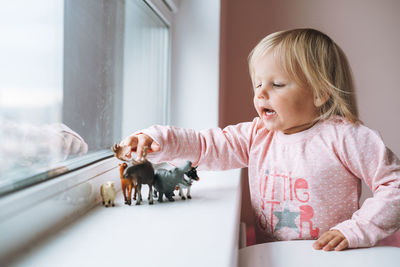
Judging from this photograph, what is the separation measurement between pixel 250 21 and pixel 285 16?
16 centimetres

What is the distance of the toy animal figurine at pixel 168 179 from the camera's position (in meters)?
0.74

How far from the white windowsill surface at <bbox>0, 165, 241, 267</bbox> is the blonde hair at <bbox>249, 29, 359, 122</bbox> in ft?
1.10

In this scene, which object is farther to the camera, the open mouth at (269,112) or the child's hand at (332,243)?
the open mouth at (269,112)

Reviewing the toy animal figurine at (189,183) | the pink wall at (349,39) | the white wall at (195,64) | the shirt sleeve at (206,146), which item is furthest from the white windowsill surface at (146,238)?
the pink wall at (349,39)

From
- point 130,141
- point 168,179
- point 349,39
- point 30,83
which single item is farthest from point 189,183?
point 349,39

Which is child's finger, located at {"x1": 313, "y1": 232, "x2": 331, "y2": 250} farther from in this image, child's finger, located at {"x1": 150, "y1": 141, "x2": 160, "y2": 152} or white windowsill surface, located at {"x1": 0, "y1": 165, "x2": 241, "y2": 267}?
child's finger, located at {"x1": 150, "y1": 141, "x2": 160, "y2": 152}

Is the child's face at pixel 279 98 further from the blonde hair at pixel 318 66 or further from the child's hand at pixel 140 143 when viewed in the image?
the child's hand at pixel 140 143

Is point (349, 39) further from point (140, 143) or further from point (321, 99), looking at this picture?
point (140, 143)

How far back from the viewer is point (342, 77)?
86 cm

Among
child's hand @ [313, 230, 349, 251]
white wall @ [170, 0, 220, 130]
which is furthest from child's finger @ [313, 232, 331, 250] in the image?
white wall @ [170, 0, 220, 130]

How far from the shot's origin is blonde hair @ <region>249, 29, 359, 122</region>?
83 centimetres

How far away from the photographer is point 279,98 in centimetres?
83

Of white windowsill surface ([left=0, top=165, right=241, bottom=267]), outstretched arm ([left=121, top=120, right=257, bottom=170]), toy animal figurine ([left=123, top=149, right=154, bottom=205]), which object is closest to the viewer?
white windowsill surface ([left=0, top=165, right=241, bottom=267])

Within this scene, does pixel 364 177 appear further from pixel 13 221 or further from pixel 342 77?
pixel 13 221
